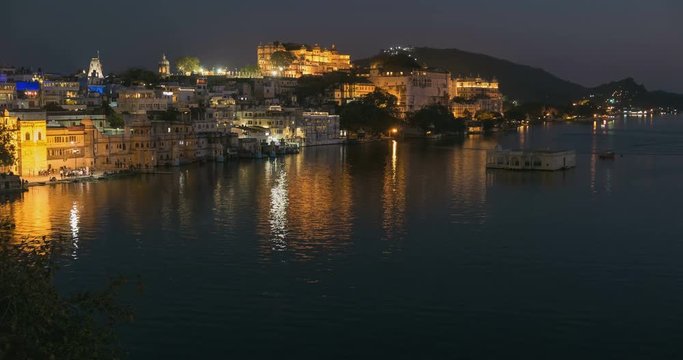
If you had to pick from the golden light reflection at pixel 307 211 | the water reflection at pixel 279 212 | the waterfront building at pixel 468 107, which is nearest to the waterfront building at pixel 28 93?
the golden light reflection at pixel 307 211

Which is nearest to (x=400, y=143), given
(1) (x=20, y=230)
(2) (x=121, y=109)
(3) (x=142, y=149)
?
(2) (x=121, y=109)

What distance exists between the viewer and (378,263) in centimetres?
1084

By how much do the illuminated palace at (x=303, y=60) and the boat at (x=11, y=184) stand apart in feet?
127

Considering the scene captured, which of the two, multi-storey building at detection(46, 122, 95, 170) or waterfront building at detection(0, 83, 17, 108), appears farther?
waterfront building at detection(0, 83, 17, 108)

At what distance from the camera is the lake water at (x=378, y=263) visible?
25.4 feet

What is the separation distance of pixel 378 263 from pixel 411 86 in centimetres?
4748

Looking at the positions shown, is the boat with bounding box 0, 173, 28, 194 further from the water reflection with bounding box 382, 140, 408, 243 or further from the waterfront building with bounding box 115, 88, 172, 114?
the waterfront building with bounding box 115, 88, 172, 114

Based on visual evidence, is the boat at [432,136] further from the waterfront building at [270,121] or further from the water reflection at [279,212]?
the water reflection at [279,212]

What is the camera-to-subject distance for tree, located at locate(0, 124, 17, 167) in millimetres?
17266

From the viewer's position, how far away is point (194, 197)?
17.3 metres

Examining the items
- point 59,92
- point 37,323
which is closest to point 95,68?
point 59,92

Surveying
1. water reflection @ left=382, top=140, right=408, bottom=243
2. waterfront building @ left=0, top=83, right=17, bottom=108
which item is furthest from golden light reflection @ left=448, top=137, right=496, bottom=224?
waterfront building @ left=0, top=83, right=17, bottom=108

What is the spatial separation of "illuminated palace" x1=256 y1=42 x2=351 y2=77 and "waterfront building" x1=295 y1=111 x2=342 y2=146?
17.7m

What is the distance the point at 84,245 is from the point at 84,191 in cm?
652
